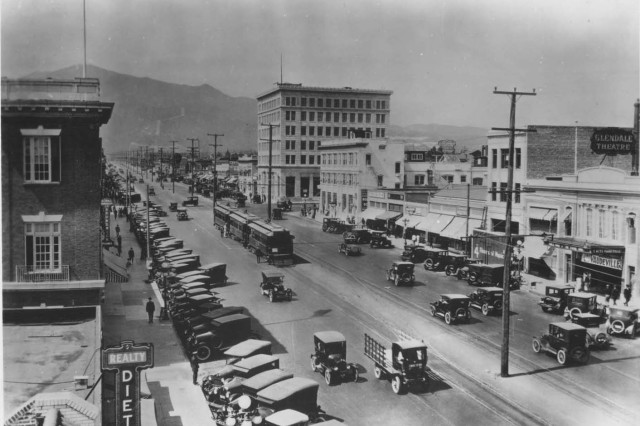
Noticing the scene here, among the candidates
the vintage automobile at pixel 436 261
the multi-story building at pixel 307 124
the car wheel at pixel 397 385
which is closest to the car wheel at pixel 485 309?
the car wheel at pixel 397 385

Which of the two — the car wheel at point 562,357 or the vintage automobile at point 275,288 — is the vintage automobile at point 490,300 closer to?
the car wheel at point 562,357

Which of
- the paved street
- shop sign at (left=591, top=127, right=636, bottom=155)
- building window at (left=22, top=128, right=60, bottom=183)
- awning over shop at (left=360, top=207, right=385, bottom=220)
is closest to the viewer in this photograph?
the paved street

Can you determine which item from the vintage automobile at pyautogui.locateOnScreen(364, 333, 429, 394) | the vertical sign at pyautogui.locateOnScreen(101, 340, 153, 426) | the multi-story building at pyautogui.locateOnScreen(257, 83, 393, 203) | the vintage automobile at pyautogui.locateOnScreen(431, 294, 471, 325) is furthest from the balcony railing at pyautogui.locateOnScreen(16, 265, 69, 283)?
the multi-story building at pyautogui.locateOnScreen(257, 83, 393, 203)

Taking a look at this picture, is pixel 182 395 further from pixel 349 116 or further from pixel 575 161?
pixel 349 116

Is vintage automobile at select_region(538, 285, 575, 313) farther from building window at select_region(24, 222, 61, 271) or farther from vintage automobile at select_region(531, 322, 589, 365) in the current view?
building window at select_region(24, 222, 61, 271)

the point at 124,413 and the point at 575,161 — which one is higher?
the point at 575,161

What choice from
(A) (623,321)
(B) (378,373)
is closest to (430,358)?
(B) (378,373)

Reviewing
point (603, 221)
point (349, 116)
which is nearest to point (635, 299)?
point (603, 221)
